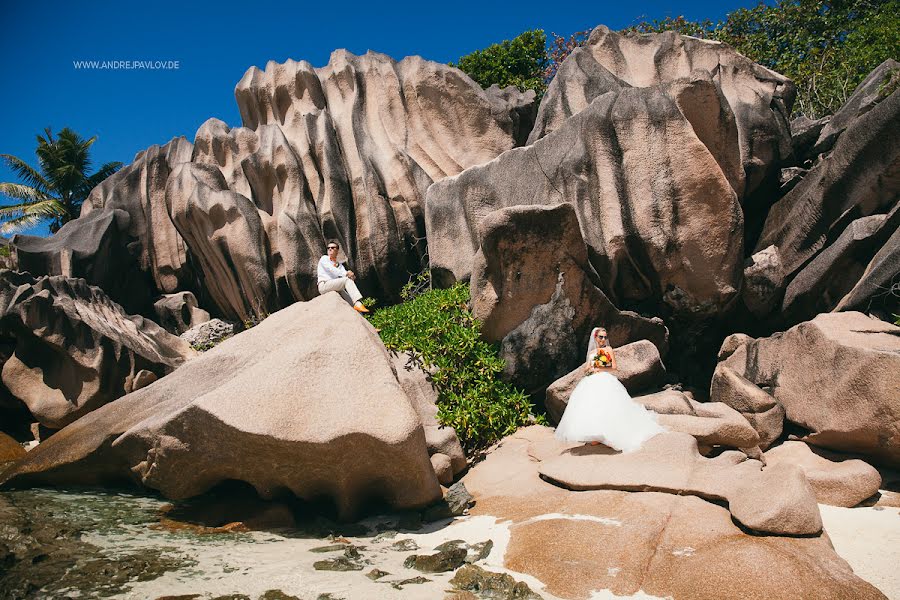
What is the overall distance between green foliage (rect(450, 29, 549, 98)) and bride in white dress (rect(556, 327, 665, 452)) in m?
16.2

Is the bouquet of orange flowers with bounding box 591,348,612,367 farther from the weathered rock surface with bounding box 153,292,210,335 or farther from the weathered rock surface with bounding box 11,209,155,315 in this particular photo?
the weathered rock surface with bounding box 11,209,155,315

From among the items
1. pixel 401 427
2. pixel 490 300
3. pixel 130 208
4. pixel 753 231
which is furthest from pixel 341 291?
pixel 130 208

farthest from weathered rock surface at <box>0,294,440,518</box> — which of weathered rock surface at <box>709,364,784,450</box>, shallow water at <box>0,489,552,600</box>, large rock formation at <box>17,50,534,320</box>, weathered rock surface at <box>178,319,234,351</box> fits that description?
weathered rock surface at <box>178,319,234,351</box>

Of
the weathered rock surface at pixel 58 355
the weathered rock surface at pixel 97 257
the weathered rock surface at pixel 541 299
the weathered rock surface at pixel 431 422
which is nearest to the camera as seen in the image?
the weathered rock surface at pixel 431 422

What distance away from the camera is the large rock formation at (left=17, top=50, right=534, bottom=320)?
1181 cm

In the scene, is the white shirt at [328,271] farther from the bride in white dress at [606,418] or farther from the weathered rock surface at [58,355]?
the bride in white dress at [606,418]

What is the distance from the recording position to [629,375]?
25.4 ft

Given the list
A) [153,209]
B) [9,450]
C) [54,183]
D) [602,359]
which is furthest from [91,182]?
[602,359]

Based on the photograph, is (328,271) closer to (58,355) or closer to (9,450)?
(58,355)

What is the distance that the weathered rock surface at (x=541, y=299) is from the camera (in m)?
7.85

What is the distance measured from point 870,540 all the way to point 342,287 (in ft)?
21.5

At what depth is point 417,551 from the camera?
16.9 feet

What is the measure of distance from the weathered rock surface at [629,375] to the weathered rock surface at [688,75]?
2772 mm

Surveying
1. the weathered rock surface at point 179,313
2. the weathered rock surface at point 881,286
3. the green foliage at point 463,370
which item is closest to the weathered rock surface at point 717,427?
the green foliage at point 463,370
